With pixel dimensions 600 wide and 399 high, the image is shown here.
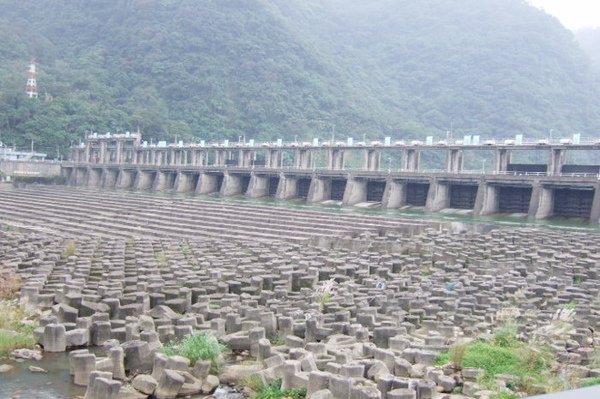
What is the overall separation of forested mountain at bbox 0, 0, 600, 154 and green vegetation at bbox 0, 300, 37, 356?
93.6 meters

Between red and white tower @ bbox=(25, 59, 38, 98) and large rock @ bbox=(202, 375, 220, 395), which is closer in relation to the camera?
large rock @ bbox=(202, 375, 220, 395)

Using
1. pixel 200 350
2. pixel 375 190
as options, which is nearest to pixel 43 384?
pixel 200 350

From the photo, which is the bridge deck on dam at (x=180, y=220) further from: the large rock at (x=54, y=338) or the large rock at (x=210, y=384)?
the large rock at (x=210, y=384)

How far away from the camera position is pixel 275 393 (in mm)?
11727

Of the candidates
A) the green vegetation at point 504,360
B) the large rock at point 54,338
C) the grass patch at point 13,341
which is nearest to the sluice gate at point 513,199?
the green vegetation at point 504,360

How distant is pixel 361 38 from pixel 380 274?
160m

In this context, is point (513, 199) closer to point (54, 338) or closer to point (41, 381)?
point (54, 338)

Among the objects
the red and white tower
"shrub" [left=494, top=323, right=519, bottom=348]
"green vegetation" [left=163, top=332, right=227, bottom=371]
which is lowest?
"green vegetation" [left=163, top=332, right=227, bottom=371]

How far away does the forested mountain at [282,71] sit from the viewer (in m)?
114

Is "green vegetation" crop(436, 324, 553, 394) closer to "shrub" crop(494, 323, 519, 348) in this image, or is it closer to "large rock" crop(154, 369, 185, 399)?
"shrub" crop(494, 323, 519, 348)

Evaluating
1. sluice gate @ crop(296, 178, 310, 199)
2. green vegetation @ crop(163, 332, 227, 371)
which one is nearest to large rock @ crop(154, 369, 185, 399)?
green vegetation @ crop(163, 332, 227, 371)

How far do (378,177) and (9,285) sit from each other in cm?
4332

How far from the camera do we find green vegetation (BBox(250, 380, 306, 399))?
1155cm

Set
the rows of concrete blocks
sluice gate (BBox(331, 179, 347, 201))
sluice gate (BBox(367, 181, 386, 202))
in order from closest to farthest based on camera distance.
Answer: the rows of concrete blocks → sluice gate (BBox(367, 181, 386, 202)) → sluice gate (BBox(331, 179, 347, 201))
